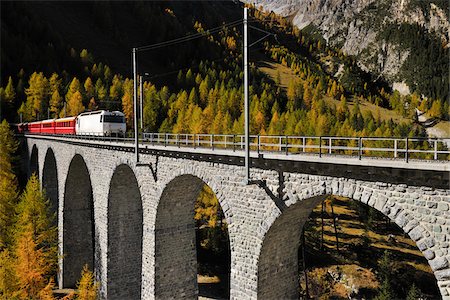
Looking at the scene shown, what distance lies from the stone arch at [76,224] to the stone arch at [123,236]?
1085 cm

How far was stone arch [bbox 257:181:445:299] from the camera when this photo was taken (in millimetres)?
12477

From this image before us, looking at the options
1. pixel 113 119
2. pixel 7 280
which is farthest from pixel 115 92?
pixel 7 280

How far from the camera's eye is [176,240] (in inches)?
1022

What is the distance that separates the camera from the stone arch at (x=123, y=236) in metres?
30.5

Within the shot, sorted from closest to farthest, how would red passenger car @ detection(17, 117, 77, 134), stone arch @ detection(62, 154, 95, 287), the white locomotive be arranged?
stone arch @ detection(62, 154, 95, 287) < the white locomotive < red passenger car @ detection(17, 117, 77, 134)

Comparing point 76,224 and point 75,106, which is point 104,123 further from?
point 75,106

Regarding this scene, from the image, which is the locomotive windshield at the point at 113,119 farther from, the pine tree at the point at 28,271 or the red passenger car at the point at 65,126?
the pine tree at the point at 28,271

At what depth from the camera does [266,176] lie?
16.9 meters

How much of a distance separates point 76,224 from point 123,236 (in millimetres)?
12244

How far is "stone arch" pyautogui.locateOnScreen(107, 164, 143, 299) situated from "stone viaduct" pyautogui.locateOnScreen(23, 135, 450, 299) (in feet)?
0.27

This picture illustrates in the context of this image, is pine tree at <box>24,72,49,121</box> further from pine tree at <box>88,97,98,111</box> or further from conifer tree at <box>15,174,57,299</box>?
conifer tree at <box>15,174,57,299</box>

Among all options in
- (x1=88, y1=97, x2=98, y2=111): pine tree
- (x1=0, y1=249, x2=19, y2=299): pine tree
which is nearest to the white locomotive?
(x1=0, y1=249, x2=19, y2=299): pine tree

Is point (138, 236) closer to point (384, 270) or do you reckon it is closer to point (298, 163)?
point (298, 163)

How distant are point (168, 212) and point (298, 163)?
1244 centimetres
